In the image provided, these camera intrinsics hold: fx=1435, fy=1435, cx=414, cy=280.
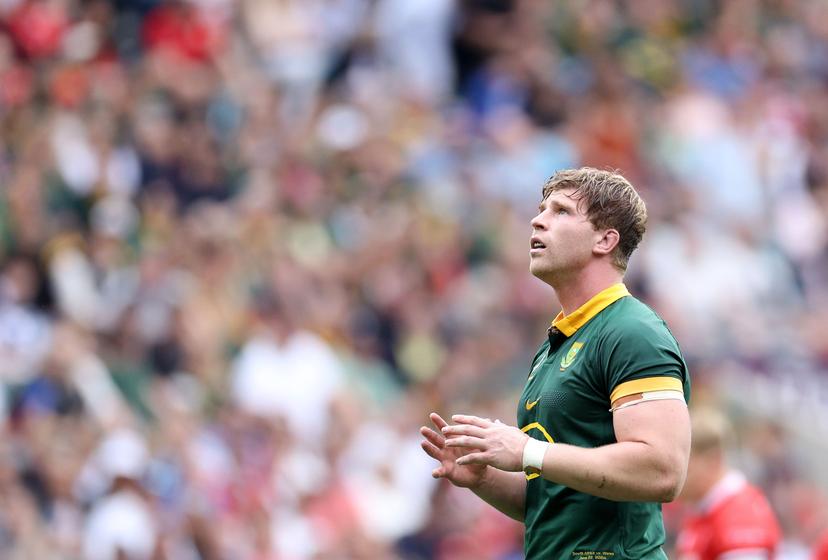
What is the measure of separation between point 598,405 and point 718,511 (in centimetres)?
241

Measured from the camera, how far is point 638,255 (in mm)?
12617

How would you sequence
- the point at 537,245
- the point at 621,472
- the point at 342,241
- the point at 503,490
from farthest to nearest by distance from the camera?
1. the point at 342,241
2. the point at 503,490
3. the point at 537,245
4. the point at 621,472

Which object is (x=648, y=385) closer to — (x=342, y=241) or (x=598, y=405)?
(x=598, y=405)

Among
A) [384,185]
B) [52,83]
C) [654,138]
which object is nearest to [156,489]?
[384,185]

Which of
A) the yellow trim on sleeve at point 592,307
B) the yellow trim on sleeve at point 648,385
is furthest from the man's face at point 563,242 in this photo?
the yellow trim on sleeve at point 648,385

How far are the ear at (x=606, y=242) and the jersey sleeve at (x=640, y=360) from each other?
31 centimetres

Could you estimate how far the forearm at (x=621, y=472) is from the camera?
13.1 ft

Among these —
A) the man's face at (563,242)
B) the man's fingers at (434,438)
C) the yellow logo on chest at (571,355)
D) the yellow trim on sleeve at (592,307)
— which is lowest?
the man's fingers at (434,438)

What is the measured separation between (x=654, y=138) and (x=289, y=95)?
3846 millimetres

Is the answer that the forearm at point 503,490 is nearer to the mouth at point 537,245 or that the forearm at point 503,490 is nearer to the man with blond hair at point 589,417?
the man with blond hair at point 589,417

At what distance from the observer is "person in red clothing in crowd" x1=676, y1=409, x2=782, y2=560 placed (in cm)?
629

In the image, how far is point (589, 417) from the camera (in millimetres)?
4277

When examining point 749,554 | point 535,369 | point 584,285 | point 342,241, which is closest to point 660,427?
point 584,285

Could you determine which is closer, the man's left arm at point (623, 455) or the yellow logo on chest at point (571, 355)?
the man's left arm at point (623, 455)
